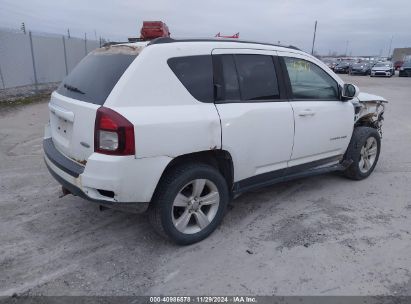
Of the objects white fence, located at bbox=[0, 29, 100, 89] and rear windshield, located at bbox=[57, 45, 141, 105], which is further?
white fence, located at bbox=[0, 29, 100, 89]

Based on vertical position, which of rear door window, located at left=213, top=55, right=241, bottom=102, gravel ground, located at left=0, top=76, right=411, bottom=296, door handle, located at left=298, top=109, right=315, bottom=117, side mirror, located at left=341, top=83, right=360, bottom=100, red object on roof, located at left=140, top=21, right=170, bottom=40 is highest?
red object on roof, located at left=140, top=21, right=170, bottom=40

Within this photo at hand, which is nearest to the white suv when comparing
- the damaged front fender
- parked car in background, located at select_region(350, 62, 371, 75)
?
the damaged front fender

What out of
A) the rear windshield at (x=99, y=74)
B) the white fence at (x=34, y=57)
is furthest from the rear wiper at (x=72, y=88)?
the white fence at (x=34, y=57)

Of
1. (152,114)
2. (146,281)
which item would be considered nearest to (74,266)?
(146,281)

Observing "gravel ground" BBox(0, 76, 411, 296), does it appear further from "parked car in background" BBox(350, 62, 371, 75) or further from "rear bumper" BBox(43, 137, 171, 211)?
"parked car in background" BBox(350, 62, 371, 75)

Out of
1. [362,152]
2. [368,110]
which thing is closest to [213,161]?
[362,152]

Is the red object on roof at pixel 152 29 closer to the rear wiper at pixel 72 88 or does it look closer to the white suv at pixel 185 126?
the white suv at pixel 185 126

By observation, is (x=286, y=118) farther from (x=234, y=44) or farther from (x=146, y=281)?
(x=146, y=281)

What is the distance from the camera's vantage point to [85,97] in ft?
10.1

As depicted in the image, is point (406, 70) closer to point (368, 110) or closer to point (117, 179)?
point (368, 110)

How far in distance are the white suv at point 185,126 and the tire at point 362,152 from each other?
2.54 ft

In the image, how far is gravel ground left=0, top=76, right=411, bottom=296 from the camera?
2850mm

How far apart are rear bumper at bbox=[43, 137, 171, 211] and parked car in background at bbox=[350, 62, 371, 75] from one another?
34.7m

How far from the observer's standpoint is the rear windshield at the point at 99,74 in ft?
9.75
